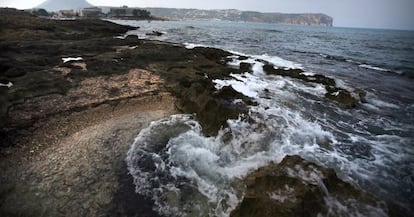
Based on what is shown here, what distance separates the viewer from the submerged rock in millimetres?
5309

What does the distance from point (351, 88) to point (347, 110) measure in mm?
4820

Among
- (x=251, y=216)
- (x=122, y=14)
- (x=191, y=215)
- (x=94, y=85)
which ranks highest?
(x=122, y=14)

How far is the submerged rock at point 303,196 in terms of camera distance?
5.31 m

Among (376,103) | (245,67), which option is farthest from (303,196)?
(245,67)

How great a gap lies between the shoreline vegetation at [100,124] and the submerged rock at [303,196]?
0.02 metres

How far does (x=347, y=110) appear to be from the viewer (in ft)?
43.1

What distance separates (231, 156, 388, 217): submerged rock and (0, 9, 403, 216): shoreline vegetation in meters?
0.02

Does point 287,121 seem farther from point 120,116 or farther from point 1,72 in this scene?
point 1,72

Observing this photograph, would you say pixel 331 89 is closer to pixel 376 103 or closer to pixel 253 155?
pixel 376 103

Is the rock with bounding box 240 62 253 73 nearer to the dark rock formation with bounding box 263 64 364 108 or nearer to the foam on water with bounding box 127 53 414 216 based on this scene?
the dark rock formation with bounding box 263 64 364 108

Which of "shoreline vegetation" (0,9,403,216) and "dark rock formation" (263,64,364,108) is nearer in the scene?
"shoreline vegetation" (0,9,403,216)

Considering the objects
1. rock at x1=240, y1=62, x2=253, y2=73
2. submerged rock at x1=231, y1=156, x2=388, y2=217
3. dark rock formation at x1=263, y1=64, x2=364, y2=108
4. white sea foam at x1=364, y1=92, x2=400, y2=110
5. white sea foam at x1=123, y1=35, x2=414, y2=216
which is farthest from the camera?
rock at x1=240, y1=62, x2=253, y2=73

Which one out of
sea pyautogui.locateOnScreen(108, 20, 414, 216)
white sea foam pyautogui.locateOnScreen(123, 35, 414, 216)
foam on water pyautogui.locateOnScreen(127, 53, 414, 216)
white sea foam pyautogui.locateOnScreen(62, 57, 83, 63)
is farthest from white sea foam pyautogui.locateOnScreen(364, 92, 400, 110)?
white sea foam pyautogui.locateOnScreen(62, 57, 83, 63)

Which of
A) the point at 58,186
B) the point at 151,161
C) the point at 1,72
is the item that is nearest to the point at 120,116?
the point at 151,161
